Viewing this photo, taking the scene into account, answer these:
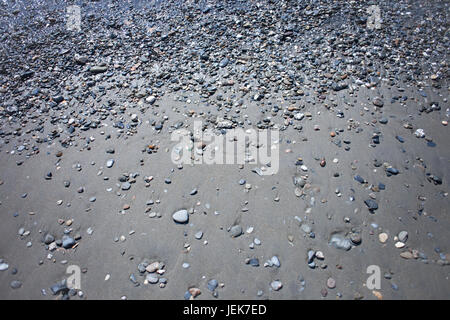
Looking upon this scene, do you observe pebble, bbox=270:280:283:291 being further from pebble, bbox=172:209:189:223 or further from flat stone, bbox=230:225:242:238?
pebble, bbox=172:209:189:223

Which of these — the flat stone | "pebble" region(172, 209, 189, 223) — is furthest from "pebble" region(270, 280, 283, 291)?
"pebble" region(172, 209, 189, 223)

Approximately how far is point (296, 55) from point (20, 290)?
6.74 metres

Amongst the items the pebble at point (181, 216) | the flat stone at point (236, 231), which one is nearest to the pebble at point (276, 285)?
the flat stone at point (236, 231)

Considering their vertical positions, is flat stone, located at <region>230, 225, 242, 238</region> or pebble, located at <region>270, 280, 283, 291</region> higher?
flat stone, located at <region>230, 225, 242, 238</region>

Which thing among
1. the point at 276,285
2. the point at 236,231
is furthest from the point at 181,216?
the point at 276,285

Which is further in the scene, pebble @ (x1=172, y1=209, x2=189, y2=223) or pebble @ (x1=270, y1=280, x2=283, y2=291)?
pebble @ (x1=172, y1=209, x2=189, y2=223)

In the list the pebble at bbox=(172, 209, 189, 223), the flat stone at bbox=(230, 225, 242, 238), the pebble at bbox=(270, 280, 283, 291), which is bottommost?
the pebble at bbox=(270, 280, 283, 291)

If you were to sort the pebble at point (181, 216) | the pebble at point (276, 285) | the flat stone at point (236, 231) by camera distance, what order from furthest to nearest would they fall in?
the pebble at point (181, 216), the flat stone at point (236, 231), the pebble at point (276, 285)

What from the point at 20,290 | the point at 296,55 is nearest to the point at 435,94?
the point at 296,55

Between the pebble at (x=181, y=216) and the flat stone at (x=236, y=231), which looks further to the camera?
the pebble at (x=181, y=216)

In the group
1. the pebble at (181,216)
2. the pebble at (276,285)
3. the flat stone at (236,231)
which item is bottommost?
the pebble at (276,285)

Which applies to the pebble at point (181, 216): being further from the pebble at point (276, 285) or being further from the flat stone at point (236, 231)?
the pebble at point (276, 285)

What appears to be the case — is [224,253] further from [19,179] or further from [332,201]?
[19,179]

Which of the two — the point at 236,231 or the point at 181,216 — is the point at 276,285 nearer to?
the point at 236,231
